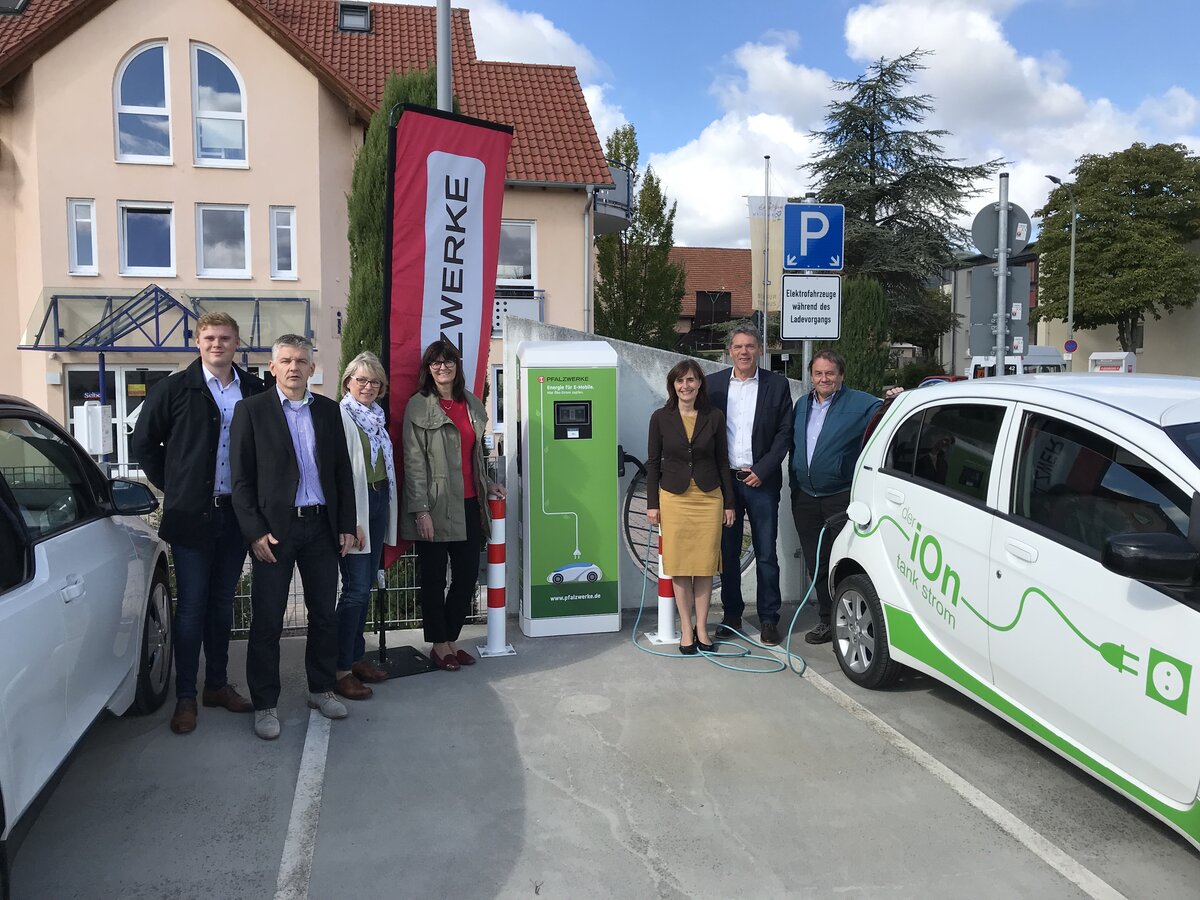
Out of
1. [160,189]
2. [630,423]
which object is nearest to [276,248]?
[160,189]

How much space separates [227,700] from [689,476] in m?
2.88

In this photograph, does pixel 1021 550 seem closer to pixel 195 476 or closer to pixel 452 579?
pixel 452 579

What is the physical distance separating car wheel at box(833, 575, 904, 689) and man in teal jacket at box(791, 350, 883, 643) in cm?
34

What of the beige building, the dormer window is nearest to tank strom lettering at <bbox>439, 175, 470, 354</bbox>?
the beige building

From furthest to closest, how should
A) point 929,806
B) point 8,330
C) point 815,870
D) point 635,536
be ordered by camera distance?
point 8,330
point 635,536
point 929,806
point 815,870

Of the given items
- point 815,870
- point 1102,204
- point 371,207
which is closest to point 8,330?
point 371,207

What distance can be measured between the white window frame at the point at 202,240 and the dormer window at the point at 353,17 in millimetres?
6447

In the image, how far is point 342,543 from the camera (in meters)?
4.62

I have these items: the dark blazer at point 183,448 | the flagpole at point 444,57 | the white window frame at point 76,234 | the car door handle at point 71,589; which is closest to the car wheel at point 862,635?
the dark blazer at point 183,448

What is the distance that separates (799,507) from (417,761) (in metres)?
3.01

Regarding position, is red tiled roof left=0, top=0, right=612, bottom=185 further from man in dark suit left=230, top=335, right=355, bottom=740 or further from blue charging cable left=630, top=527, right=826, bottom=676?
man in dark suit left=230, top=335, right=355, bottom=740

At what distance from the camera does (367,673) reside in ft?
17.4

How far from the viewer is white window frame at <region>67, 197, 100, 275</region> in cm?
1809

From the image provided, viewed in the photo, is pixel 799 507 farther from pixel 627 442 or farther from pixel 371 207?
pixel 371 207
